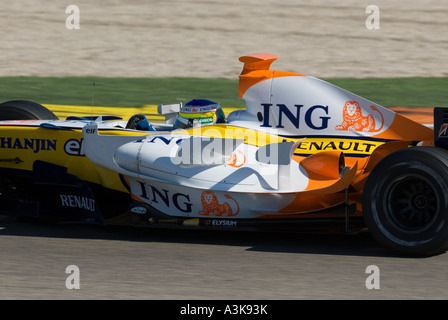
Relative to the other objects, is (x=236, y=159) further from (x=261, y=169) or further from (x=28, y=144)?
(x=28, y=144)

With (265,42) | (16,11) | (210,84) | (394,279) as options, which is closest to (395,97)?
(210,84)

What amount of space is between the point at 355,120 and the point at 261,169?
78cm

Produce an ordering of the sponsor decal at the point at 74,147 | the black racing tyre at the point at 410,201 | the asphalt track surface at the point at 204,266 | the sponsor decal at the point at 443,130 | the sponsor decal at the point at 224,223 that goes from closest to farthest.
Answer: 1. the asphalt track surface at the point at 204,266
2. the black racing tyre at the point at 410,201
3. the sponsor decal at the point at 443,130
4. the sponsor decal at the point at 224,223
5. the sponsor decal at the point at 74,147

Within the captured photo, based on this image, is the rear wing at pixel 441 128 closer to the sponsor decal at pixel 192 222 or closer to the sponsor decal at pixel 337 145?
the sponsor decal at pixel 337 145

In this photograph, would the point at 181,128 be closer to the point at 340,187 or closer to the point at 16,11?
the point at 340,187

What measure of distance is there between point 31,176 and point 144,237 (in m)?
1.09

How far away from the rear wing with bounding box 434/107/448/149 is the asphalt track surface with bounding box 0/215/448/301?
74cm

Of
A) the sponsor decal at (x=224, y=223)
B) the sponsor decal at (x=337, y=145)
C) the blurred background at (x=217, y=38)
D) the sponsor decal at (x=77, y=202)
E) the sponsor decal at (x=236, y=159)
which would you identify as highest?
the blurred background at (x=217, y=38)

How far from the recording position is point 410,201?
16.7 ft

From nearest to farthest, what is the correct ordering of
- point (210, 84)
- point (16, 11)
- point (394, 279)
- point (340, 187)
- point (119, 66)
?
point (394, 279) < point (340, 187) < point (210, 84) < point (119, 66) < point (16, 11)

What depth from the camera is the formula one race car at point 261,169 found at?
5.07 metres

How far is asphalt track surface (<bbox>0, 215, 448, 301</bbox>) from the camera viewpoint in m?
4.43

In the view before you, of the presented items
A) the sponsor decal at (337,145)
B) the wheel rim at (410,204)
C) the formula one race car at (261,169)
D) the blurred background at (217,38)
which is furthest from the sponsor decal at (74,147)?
the blurred background at (217,38)

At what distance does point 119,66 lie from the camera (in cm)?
1440
